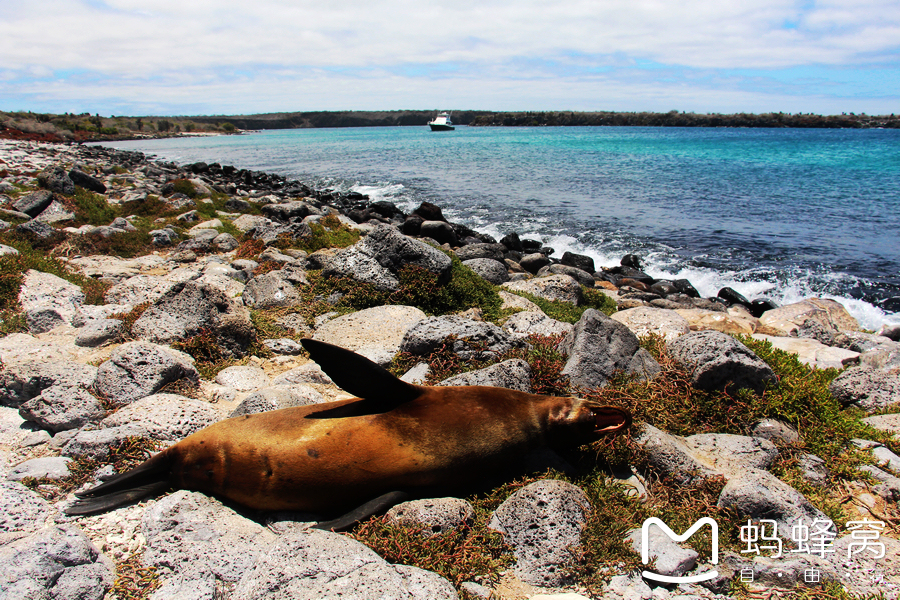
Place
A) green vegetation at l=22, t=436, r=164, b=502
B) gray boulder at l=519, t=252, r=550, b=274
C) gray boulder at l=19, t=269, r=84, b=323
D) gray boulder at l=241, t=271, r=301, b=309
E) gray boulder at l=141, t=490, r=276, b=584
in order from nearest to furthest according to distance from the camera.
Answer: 1. gray boulder at l=141, t=490, r=276, b=584
2. green vegetation at l=22, t=436, r=164, b=502
3. gray boulder at l=19, t=269, r=84, b=323
4. gray boulder at l=241, t=271, r=301, b=309
5. gray boulder at l=519, t=252, r=550, b=274

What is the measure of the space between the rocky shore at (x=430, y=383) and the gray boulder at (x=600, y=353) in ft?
0.08

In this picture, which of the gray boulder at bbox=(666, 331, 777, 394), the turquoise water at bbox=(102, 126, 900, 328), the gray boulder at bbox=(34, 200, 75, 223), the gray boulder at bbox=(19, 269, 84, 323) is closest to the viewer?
the gray boulder at bbox=(666, 331, 777, 394)

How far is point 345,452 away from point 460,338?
2365mm

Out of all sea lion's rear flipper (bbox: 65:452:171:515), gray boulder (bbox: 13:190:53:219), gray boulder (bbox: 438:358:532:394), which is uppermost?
gray boulder (bbox: 13:190:53:219)

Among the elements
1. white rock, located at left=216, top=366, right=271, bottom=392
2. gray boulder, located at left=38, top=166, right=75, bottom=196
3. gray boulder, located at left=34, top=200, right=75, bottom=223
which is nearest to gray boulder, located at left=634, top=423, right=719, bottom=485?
white rock, located at left=216, top=366, right=271, bottom=392

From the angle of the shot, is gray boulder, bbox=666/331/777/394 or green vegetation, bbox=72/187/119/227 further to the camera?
green vegetation, bbox=72/187/119/227

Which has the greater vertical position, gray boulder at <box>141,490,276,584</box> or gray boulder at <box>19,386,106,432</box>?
gray boulder at <box>19,386,106,432</box>

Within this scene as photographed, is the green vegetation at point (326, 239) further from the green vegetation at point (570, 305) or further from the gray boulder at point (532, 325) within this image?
the gray boulder at point (532, 325)

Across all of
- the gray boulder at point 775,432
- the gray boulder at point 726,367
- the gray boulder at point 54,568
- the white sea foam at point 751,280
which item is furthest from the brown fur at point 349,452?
the white sea foam at point 751,280

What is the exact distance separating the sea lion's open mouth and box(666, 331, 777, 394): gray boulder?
146 cm

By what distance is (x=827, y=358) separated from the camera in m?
7.27

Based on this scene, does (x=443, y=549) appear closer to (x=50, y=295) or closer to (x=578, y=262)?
(x=50, y=295)

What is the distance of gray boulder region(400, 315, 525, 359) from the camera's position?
5.49 meters

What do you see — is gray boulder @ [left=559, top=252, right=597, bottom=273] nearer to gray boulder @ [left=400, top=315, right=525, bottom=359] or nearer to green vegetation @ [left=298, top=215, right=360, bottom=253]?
green vegetation @ [left=298, top=215, right=360, bottom=253]
